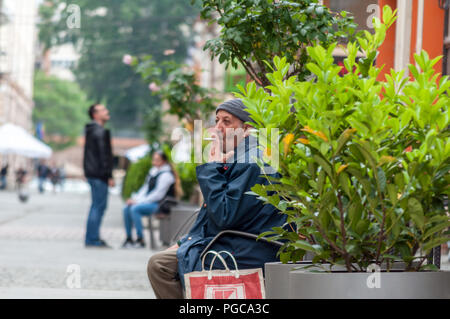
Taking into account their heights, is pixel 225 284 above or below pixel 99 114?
below

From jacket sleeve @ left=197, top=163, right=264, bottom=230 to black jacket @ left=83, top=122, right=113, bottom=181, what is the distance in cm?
742

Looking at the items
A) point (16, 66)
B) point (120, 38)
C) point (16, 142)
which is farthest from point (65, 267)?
point (16, 66)

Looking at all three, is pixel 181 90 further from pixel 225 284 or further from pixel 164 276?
pixel 225 284

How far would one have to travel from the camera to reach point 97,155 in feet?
35.8

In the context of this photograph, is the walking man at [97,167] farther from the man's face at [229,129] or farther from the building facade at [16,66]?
the building facade at [16,66]

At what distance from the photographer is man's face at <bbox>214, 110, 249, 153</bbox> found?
12.5ft

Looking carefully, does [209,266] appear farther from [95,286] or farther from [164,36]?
[164,36]

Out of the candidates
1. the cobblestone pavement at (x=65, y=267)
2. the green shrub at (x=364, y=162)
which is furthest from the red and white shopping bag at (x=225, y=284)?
the cobblestone pavement at (x=65, y=267)

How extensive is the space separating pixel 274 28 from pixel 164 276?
148cm

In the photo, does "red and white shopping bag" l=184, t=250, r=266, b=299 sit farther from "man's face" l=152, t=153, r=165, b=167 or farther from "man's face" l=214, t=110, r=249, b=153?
"man's face" l=152, t=153, r=165, b=167

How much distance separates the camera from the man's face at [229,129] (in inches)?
149

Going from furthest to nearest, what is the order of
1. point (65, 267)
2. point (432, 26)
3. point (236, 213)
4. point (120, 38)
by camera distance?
point (120, 38)
point (65, 267)
point (432, 26)
point (236, 213)

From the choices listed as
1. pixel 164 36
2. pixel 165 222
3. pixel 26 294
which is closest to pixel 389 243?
pixel 26 294

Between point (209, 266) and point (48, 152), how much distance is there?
3133 centimetres
